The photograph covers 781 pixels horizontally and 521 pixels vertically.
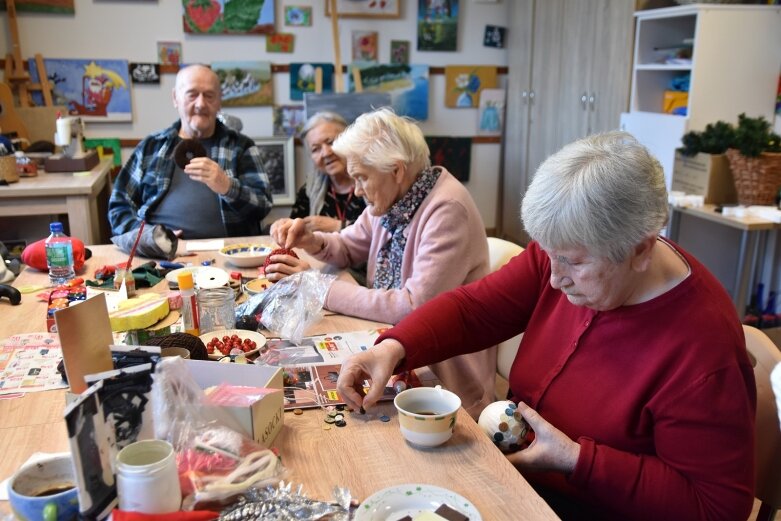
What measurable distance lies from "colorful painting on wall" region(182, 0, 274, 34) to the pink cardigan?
9.71 feet

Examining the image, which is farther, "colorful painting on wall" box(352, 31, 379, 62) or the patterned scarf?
"colorful painting on wall" box(352, 31, 379, 62)

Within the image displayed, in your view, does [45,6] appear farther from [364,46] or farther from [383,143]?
[383,143]

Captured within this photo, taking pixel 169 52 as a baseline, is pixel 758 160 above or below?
below

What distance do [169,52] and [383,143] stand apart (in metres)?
3.03

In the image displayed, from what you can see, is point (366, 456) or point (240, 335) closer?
point (366, 456)

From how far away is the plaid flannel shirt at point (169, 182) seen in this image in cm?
286

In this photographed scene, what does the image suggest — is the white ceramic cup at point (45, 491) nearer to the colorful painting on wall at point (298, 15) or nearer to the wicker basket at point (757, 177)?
the wicker basket at point (757, 177)

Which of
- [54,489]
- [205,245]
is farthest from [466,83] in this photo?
[54,489]

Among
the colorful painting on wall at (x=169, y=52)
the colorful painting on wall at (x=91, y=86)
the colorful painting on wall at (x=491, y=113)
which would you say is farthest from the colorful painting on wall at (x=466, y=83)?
the colorful painting on wall at (x=91, y=86)

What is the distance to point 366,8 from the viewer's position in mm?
4602

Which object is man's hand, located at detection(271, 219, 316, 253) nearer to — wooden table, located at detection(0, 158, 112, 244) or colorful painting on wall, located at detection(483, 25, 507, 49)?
wooden table, located at detection(0, 158, 112, 244)

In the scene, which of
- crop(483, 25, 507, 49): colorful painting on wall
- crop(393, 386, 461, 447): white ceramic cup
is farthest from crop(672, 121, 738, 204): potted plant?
crop(393, 386, 461, 447): white ceramic cup

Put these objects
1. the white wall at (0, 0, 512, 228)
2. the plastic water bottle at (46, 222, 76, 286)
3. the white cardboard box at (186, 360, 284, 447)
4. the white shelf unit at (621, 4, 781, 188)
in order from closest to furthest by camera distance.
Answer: the white cardboard box at (186, 360, 284, 447)
the plastic water bottle at (46, 222, 76, 286)
the white shelf unit at (621, 4, 781, 188)
the white wall at (0, 0, 512, 228)

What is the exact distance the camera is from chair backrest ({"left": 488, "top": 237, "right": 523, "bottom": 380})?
176cm
